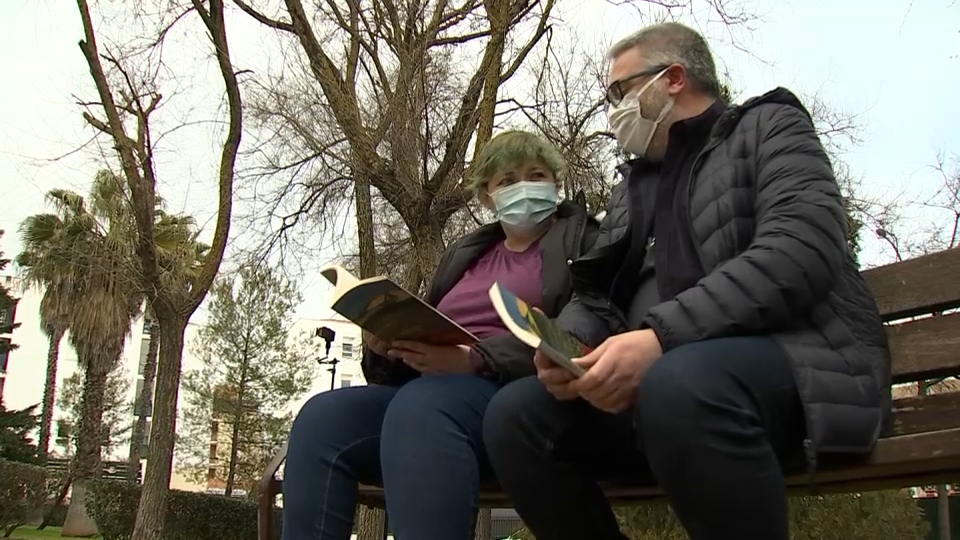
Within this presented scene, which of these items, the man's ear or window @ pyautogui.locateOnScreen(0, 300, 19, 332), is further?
window @ pyautogui.locateOnScreen(0, 300, 19, 332)

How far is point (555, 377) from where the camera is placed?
1742mm

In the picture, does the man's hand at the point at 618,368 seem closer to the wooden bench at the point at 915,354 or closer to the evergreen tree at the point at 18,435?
the wooden bench at the point at 915,354

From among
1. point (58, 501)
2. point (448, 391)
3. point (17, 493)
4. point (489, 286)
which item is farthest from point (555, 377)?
point (58, 501)

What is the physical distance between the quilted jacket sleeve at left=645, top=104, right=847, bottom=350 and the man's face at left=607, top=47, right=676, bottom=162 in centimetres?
51

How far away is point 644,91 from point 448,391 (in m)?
0.88

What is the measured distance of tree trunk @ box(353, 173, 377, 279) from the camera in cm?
949

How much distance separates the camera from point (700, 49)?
224 cm

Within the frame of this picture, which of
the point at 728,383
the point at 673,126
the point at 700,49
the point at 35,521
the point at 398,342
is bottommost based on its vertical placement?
the point at 35,521

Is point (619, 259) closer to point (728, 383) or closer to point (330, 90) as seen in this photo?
point (728, 383)

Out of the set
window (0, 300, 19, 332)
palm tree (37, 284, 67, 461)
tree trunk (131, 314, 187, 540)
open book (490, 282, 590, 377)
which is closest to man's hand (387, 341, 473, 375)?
open book (490, 282, 590, 377)

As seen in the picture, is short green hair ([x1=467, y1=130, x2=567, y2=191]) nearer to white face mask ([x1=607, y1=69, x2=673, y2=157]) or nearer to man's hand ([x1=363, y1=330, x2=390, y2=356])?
white face mask ([x1=607, y1=69, x2=673, y2=157])

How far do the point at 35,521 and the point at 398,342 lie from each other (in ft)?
98.0

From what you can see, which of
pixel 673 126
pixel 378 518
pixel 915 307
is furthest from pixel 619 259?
pixel 378 518

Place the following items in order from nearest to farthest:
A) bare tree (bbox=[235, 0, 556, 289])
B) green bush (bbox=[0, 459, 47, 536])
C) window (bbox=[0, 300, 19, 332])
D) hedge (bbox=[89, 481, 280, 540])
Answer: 1. bare tree (bbox=[235, 0, 556, 289])
2. green bush (bbox=[0, 459, 47, 536])
3. hedge (bbox=[89, 481, 280, 540])
4. window (bbox=[0, 300, 19, 332])
